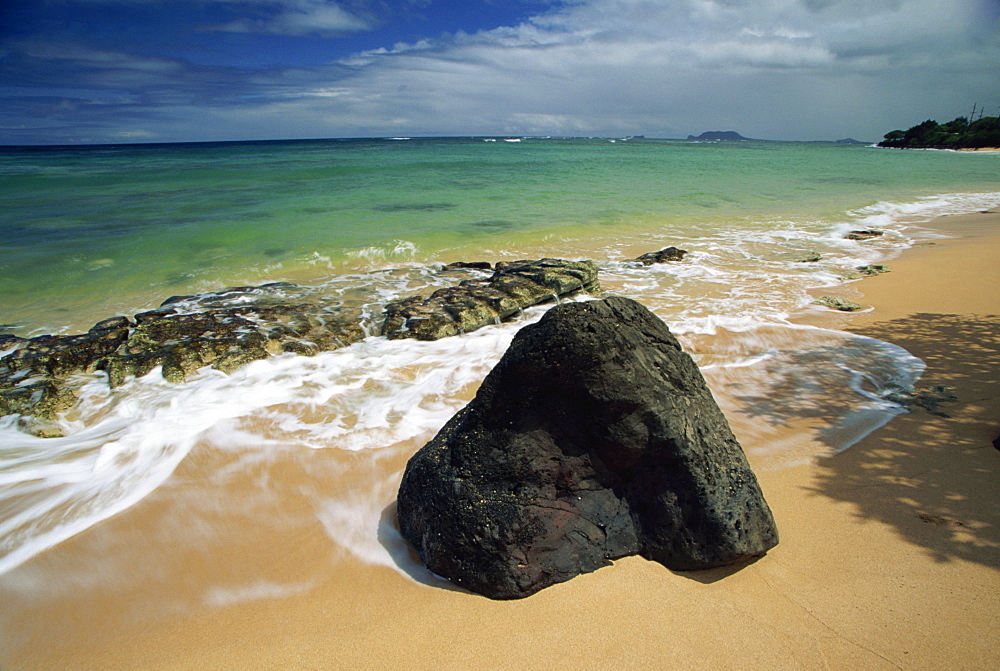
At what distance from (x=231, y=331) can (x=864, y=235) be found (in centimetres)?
1507

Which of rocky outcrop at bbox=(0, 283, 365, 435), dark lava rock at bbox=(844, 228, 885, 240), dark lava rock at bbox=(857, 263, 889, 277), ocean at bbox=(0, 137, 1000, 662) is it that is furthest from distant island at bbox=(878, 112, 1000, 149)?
rocky outcrop at bbox=(0, 283, 365, 435)

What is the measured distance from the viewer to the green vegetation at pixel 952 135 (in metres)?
61.8

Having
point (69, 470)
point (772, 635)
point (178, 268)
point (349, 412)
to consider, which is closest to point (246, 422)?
point (349, 412)

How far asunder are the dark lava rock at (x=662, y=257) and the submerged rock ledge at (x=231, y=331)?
2.52 metres

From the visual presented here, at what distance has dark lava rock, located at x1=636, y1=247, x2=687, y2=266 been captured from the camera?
1100 centimetres

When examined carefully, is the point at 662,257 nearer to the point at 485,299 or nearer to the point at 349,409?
the point at 485,299

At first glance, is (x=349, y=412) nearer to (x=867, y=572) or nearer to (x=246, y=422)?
(x=246, y=422)

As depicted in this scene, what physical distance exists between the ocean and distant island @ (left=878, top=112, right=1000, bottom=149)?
205 feet

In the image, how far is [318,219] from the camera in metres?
16.3

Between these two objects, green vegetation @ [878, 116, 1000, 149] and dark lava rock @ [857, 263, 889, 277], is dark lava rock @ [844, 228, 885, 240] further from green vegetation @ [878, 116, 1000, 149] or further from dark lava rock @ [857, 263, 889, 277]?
green vegetation @ [878, 116, 1000, 149]

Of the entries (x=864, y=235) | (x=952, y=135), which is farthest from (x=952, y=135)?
(x=864, y=235)

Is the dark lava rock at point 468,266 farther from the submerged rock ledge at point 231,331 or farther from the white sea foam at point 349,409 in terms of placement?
the white sea foam at point 349,409

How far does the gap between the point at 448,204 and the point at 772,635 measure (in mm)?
18787

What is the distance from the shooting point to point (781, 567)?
109 inches
